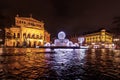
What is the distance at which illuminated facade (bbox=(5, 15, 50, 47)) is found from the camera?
100m

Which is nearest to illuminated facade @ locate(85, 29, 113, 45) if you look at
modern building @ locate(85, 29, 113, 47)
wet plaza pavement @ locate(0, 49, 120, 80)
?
modern building @ locate(85, 29, 113, 47)

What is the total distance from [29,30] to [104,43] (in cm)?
8049

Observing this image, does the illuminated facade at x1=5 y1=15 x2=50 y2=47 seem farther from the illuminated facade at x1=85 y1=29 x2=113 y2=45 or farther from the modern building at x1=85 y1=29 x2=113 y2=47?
the illuminated facade at x1=85 y1=29 x2=113 y2=45

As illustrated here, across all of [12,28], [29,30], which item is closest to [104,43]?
[29,30]

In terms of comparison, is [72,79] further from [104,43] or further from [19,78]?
[104,43]

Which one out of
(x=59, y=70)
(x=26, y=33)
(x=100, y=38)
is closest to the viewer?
(x=59, y=70)

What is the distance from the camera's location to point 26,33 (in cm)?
10712

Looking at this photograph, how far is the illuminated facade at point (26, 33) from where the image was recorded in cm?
10004

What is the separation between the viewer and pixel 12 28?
100250 millimetres

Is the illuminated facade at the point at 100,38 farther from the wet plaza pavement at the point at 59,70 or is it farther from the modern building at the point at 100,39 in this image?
the wet plaza pavement at the point at 59,70

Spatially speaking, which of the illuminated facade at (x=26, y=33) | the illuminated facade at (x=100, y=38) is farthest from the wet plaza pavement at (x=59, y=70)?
the illuminated facade at (x=100, y=38)

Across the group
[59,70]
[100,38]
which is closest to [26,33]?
[100,38]

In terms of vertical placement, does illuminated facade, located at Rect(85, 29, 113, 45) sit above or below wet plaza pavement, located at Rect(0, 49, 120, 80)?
above

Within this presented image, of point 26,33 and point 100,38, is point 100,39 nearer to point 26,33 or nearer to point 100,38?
point 100,38
